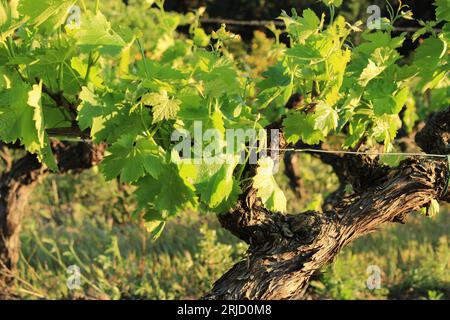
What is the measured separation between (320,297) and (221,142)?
2.91m

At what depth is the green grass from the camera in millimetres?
4922

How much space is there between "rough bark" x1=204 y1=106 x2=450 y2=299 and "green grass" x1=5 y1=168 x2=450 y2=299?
1984 millimetres

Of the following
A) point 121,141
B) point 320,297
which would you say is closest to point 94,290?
point 320,297

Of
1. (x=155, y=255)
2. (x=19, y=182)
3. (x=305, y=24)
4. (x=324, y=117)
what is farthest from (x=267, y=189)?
(x=155, y=255)

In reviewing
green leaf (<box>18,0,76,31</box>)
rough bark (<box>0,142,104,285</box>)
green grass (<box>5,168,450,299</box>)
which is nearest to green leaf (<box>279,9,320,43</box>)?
green leaf (<box>18,0,76,31</box>)

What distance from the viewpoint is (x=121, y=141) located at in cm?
230

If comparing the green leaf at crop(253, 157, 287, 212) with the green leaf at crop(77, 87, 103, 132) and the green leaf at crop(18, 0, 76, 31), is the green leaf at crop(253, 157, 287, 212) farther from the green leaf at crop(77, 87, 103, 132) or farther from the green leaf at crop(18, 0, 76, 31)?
the green leaf at crop(18, 0, 76, 31)

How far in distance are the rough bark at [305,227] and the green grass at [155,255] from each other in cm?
198

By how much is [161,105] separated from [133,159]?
0.19 meters

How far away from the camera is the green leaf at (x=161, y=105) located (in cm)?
227

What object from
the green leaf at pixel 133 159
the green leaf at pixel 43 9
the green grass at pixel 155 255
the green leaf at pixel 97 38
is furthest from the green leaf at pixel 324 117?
the green grass at pixel 155 255

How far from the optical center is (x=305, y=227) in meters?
2.67
